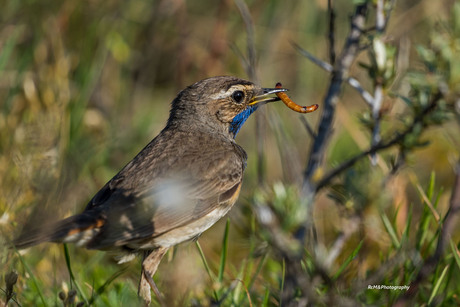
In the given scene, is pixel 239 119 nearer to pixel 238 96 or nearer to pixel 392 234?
pixel 238 96

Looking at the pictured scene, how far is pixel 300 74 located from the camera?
29.2 feet

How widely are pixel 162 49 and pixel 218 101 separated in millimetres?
4132


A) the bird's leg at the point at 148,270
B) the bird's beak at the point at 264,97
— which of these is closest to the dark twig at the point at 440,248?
the bird's leg at the point at 148,270

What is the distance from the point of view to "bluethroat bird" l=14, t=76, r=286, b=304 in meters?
4.39

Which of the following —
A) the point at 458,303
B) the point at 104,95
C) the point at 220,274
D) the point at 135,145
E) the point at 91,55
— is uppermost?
the point at 91,55

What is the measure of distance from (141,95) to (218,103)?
3.74 meters

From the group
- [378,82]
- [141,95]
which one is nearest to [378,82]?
[378,82]

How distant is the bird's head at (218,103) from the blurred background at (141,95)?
0.20 m

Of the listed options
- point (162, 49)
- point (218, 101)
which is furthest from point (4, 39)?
point (218, 101)

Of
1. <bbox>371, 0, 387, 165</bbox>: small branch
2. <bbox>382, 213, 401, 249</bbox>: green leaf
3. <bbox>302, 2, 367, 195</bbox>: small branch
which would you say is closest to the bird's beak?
<bbox>302, 2, 367, 195</bbox>: small branch

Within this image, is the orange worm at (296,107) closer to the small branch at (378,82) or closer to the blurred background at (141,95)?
the blurred background at (141,95)

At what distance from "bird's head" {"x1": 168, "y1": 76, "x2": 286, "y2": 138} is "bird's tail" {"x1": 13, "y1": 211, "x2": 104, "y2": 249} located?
4.85ft

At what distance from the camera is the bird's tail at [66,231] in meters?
4.03

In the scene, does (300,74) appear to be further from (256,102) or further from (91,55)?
(256,102)
